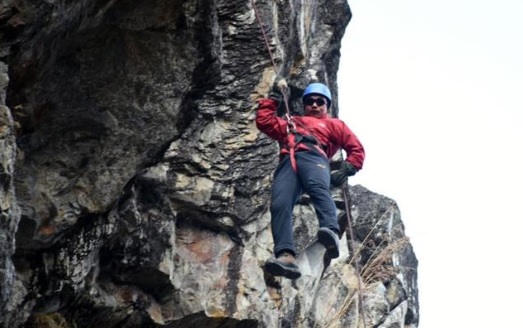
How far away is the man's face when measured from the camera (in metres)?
9.95

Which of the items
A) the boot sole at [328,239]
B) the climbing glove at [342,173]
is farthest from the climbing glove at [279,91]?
the boot sole at [328,239]

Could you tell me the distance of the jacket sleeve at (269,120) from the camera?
923cm

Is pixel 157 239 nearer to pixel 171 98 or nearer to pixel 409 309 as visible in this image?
pixel 171 98

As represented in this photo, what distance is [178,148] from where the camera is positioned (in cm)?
1006

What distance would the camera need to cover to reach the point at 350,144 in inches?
382

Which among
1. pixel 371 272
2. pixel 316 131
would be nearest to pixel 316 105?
pixel 316 131

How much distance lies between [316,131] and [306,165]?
49 centimetres

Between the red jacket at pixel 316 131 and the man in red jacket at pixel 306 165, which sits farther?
the red jacket at pixel 316 131

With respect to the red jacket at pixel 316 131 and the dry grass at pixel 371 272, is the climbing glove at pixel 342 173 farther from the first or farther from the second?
the dry grass at pixel 371 272

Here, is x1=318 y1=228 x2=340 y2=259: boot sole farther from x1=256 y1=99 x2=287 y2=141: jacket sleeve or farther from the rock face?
x1=256 y1=99 x2=287 y2=141: jacket sleeve

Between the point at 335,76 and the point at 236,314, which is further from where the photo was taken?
the point at 335,76

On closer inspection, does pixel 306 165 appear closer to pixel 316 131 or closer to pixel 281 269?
pixel 316 131

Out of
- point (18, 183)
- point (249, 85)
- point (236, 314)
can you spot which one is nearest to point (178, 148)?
point (249, 85)

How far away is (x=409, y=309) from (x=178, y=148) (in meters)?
7.05
